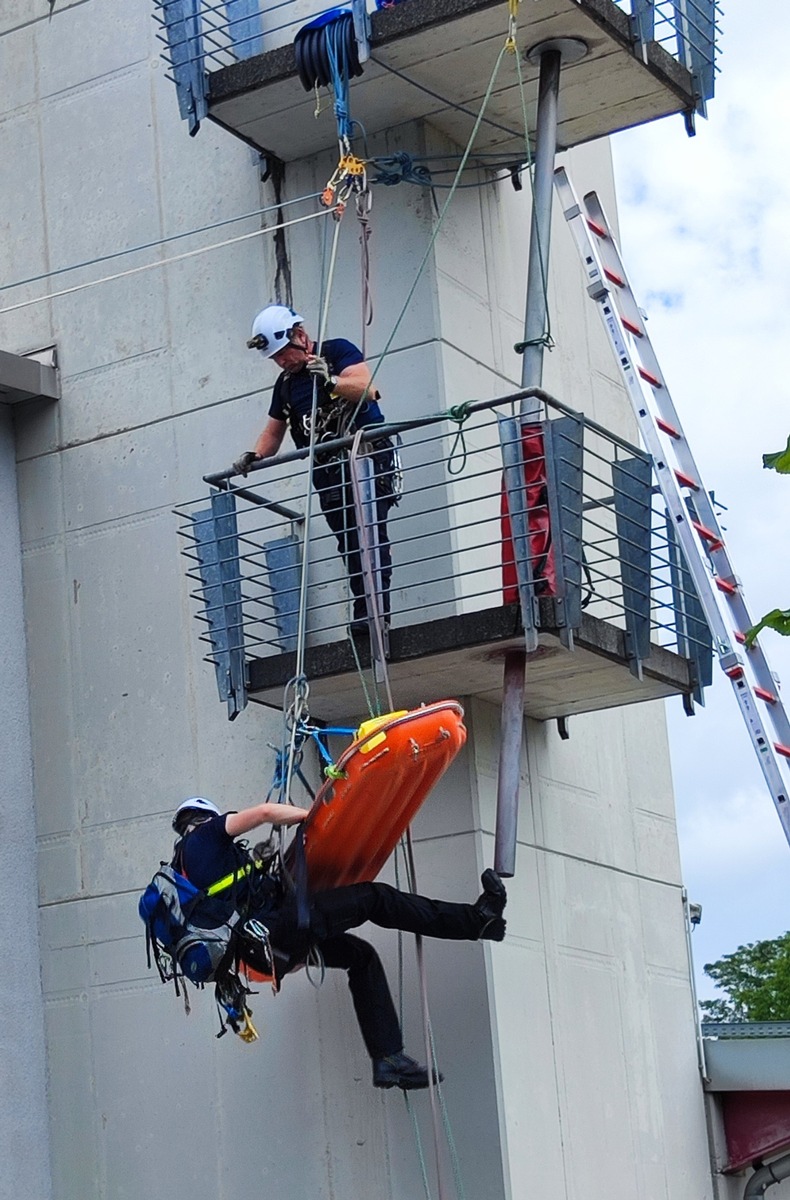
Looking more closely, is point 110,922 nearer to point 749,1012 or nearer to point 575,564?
point 575,564

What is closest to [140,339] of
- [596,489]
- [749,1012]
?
[596,489]

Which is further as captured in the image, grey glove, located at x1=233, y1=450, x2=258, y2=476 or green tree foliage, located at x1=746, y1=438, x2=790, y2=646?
grey glove, located at x1=233, y1=450, x2=258, y2=476

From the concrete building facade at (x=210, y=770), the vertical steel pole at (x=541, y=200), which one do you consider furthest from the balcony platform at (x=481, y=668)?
the vertical steel pole at (x=541, y=200)

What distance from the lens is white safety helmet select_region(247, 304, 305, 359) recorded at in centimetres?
1126

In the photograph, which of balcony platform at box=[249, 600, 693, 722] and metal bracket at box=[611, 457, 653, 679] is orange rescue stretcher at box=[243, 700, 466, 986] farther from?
metal bracket at box=[611, 457, 653, 679]

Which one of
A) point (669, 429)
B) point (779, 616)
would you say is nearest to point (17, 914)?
point (669, 429)

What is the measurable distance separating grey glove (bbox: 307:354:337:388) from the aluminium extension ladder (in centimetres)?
155

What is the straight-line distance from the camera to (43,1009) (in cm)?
1258

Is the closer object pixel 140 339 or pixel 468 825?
pixel 468 825

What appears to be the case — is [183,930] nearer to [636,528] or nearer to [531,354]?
[636,528]

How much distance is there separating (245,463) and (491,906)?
8.83 ft

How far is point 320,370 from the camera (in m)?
11.2

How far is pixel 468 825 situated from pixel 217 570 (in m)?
1.88

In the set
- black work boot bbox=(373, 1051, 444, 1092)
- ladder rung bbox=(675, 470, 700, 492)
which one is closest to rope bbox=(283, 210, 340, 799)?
black work boot bbox=(373, 1051, 444, 1092)
